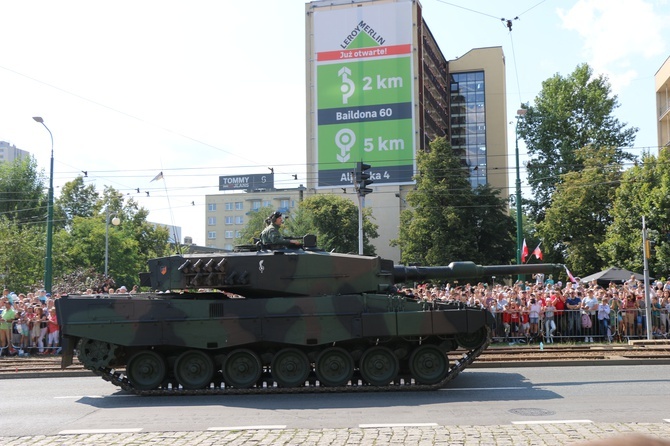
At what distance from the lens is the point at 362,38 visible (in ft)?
190

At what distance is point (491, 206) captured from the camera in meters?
47.3

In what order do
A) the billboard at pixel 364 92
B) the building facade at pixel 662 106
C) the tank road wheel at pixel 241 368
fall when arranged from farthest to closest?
the billboard at pixel 364 92 < the building facade at pixel 662 106 < the tank road wheel at pixel 241 368

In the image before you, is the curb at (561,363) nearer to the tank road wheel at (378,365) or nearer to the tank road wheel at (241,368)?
the tank road wheel at (378,365)

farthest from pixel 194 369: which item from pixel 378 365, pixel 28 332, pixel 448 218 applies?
pixel 448 218

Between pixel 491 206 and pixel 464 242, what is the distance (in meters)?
3.63

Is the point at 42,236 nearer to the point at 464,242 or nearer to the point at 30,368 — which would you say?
the point at 464,242

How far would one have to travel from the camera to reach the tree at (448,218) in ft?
149

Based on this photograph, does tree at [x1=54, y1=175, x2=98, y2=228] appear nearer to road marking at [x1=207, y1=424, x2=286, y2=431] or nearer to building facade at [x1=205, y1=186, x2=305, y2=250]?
building facade at [x1=205, y1=186, x2=305, y2=250]

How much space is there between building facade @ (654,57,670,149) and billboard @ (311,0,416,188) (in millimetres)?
17058

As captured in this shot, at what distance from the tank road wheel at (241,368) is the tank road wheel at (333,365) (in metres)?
1.13

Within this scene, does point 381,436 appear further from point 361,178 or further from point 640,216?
point 640,216

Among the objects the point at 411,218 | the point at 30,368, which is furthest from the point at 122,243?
the point at 30,368

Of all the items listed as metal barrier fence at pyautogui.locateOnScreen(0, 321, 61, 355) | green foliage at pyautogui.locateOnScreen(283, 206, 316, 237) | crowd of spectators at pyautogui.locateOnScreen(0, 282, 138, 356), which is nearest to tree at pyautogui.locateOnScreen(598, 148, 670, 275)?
green foliage at pyautogui.locateOnScreen(283, 206, 316, 237)

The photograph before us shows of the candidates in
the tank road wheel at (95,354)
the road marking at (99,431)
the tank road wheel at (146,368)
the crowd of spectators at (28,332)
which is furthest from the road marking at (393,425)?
the crowd of spectators at (28,332)
